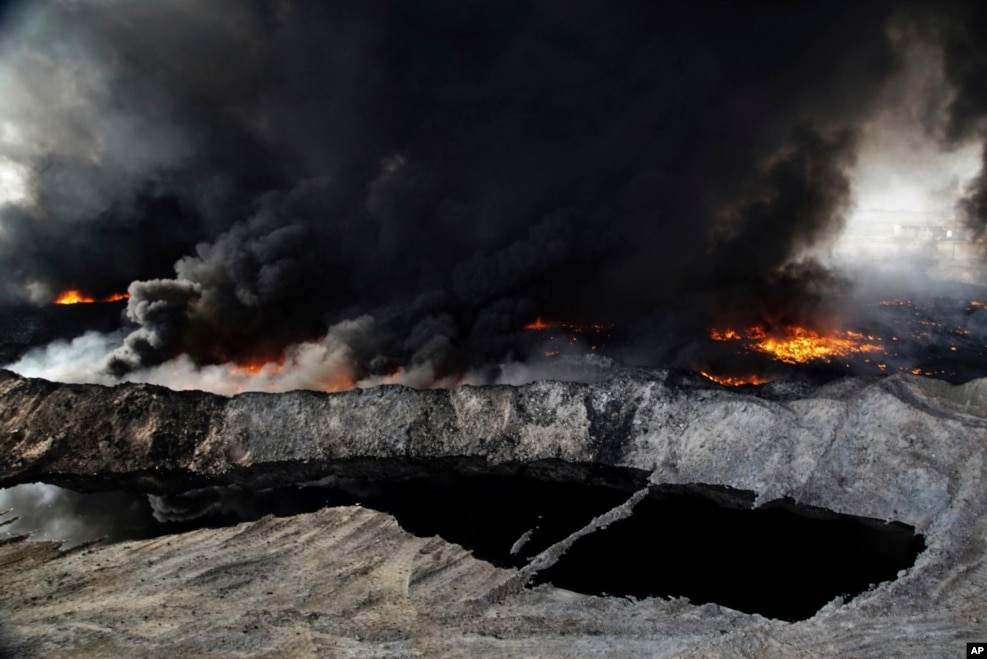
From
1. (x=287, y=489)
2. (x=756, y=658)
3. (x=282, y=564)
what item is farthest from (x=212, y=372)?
(x=756, y=658)

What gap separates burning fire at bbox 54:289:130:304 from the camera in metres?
32.2

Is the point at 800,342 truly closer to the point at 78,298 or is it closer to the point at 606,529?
the point at 606,529

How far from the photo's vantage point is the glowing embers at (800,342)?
26594 millimetres

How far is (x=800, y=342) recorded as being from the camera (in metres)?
28.4

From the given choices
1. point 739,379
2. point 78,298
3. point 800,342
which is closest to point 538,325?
point 739,379

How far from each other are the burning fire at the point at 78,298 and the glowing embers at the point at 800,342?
35.1 m

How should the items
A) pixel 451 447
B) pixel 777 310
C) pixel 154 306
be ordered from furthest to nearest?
pixel 777 310
pixel 154 306
pixel 451 447

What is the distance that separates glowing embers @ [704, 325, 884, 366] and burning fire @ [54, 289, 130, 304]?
115 ft

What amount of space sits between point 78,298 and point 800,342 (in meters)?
40.9

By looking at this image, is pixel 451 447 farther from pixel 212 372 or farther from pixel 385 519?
pixel 212 372

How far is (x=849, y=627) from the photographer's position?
8227mm

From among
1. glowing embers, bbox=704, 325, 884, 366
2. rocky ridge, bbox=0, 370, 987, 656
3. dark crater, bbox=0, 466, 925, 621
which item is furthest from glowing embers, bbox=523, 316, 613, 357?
dark crater, bbox=0, 466, 925, 621

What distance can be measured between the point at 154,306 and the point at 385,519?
19836 millimetres

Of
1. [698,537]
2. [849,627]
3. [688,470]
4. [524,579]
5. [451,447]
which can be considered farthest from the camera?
[451,447]
